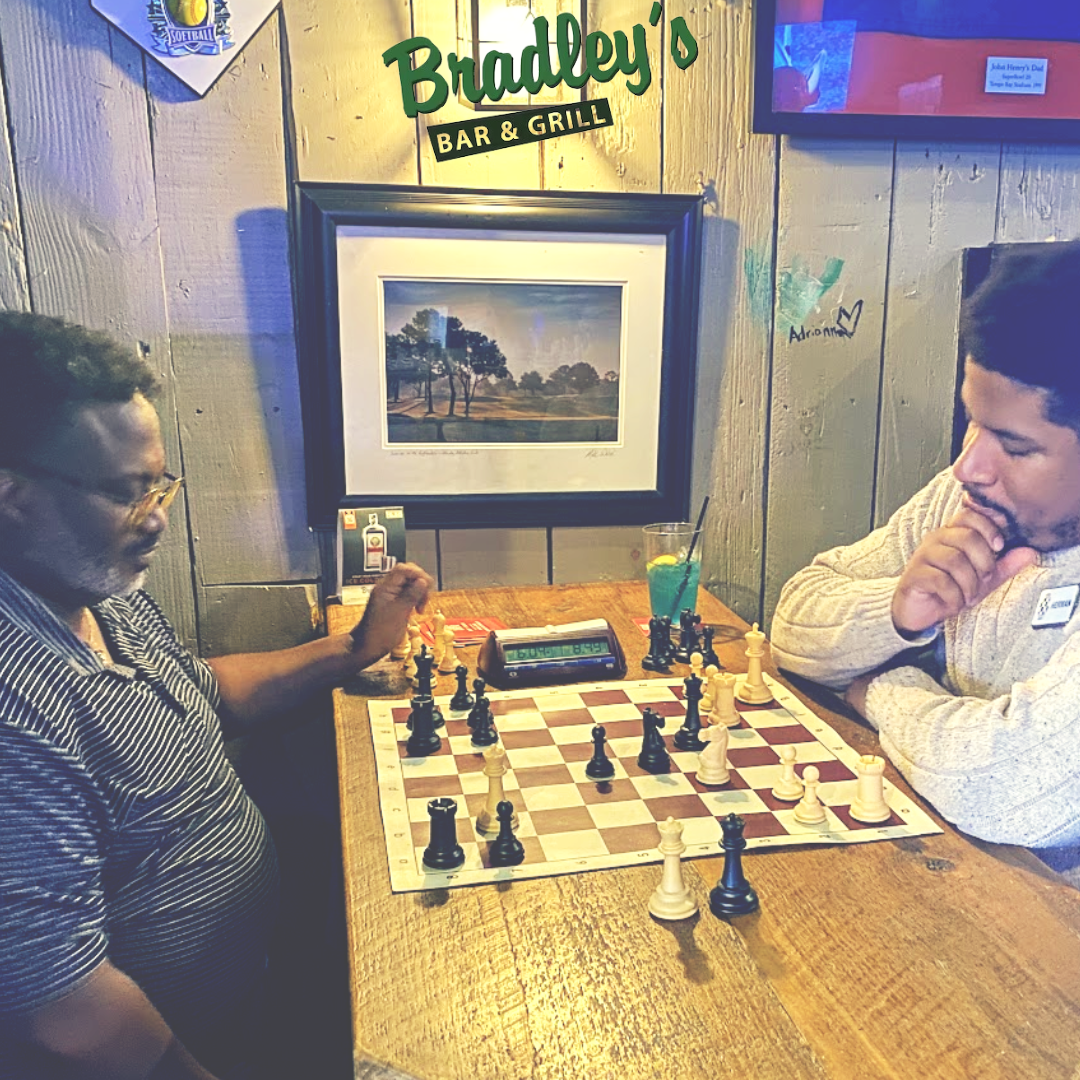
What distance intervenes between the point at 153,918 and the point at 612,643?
0.73 meters

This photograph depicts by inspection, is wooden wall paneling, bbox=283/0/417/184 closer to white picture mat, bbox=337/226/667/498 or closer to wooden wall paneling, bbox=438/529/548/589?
white picture mat, bbox=337/226/667/498

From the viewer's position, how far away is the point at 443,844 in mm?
1012

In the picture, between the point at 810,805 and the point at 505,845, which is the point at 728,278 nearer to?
the point at 810,805

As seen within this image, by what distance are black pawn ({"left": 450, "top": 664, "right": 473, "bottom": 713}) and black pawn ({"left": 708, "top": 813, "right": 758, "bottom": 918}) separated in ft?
1.72

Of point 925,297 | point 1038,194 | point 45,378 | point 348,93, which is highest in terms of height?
point 348,93

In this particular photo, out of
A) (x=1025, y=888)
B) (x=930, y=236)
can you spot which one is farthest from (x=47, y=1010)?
(x=930, y=236)

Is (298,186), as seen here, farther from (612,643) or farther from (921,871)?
(921,871)

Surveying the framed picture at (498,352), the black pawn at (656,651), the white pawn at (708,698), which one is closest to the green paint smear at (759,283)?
the framed picture at (498,352)

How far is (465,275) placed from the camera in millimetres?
1832

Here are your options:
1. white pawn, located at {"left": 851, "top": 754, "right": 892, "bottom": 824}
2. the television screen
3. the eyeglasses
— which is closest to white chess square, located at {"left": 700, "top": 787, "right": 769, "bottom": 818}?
white pawn, located at {"left": 851, "top": 754, "right": 892, "bottom": 824}

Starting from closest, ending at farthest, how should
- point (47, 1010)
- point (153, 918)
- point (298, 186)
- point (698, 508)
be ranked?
point (47, 1010), point (153, 918), point (298, 186), point (698, 508)

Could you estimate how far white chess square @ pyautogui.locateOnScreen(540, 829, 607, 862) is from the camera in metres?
1.03

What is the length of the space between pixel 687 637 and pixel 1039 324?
2.29 feet

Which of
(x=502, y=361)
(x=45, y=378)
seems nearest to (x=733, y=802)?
(x=45, y=378)
